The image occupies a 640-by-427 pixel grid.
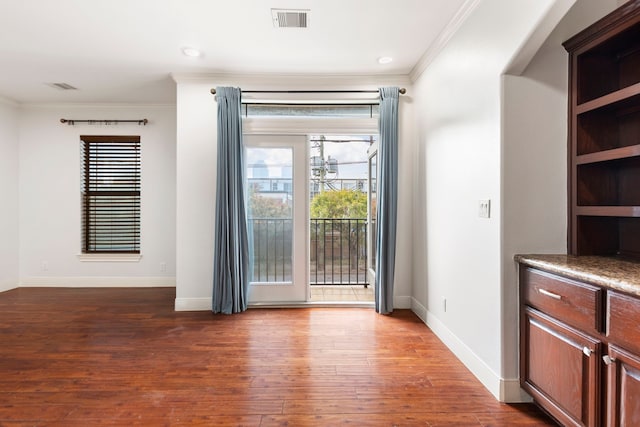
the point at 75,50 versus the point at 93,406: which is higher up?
the point at 75,50

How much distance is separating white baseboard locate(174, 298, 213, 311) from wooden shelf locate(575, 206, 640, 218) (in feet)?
11.3

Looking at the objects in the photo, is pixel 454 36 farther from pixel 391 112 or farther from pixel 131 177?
pixel 131 177

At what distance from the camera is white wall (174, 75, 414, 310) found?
147 inches

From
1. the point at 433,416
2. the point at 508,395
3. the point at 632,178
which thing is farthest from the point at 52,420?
the point at 632,178

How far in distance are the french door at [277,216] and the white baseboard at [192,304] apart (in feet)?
1.61

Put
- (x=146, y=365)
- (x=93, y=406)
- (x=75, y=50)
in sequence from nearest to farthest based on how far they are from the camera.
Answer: (x=93, y=406) < (x=146, y=365) < (x=75, y=50)

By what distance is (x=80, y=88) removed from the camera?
13.7ft

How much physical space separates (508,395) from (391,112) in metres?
2.74

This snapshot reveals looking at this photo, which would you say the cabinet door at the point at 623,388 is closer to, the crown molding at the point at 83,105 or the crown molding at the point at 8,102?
the crown molding at the point at 83,105

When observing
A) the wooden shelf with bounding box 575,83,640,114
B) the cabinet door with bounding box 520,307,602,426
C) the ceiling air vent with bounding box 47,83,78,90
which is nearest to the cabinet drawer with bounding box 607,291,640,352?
the cabinet door with bounding box 520,307,602,426

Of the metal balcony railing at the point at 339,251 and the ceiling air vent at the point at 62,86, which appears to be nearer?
the ceiling air vent at the point at 62,86

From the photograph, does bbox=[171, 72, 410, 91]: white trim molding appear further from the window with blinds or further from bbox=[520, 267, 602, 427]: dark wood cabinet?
bbox=[520, 267, 602, 427]: dark wood cabinet

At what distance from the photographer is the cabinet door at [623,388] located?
4.32ft

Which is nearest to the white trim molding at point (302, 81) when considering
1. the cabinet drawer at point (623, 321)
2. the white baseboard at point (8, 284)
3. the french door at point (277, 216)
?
the french door at point (277, 216)
